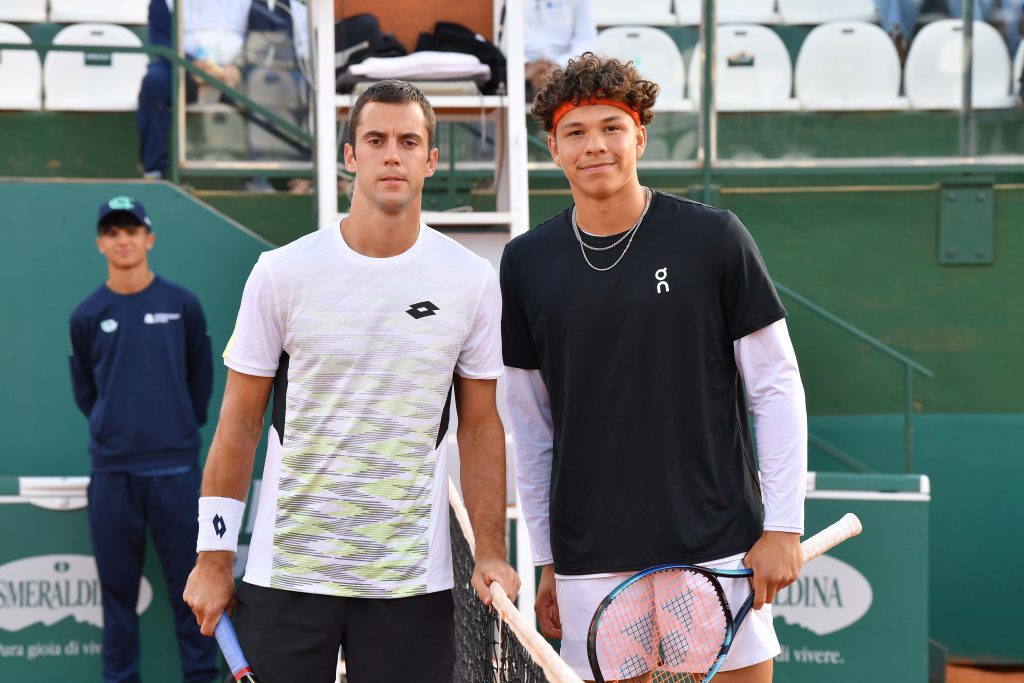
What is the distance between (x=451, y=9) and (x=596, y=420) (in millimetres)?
3523

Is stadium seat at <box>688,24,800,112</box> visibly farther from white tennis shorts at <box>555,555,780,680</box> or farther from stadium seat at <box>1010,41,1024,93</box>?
white tennis shorts at <box>555,555,780,680</box>

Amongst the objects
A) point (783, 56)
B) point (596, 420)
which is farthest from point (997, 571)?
point (596, 420)

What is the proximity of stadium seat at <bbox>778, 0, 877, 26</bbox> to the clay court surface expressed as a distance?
3758mm

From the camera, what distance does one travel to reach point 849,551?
599 centimetres

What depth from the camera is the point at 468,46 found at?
5.60m

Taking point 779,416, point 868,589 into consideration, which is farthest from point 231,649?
point 868,589

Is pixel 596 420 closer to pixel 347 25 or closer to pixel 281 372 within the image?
pixel 281 372

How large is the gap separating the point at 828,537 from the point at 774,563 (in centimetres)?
21

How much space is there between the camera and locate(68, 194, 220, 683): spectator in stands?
5590mm

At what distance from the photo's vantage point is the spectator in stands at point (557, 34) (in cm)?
689

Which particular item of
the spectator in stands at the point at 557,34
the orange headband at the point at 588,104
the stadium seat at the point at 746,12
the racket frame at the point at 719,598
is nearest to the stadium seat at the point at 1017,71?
the stadium seat at the point at 746,12

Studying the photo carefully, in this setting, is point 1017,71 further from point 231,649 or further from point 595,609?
point 231,649

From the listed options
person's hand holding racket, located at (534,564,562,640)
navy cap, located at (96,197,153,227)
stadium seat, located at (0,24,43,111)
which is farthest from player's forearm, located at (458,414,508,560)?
stadium seat, located at (0,24,43,111)

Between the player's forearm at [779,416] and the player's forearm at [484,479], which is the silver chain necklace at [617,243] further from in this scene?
the player's forearm at [484,479]
